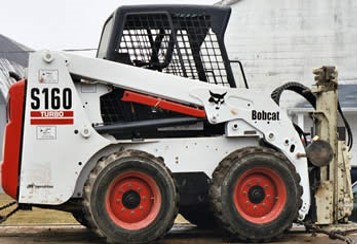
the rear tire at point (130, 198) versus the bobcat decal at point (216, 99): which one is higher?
the bobcat decal at point (216, 99)

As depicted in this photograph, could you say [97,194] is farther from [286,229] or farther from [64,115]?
[286,229]

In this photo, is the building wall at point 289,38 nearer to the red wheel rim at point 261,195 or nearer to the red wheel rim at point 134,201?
the red wheel rim at point 261,195

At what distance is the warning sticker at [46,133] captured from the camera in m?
6.71

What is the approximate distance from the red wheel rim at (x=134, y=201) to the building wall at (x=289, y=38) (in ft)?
56.6

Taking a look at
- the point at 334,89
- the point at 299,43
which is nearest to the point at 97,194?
the point at 334,89

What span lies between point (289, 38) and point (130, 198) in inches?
702

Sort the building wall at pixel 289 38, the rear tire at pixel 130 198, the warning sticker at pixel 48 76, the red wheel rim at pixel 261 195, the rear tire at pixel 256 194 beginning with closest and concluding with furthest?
the rear tire at pixel 130 198, the warning sticker at pixel 48 76, the rear tire at pixel 256 194, the red wheel rim at pixel 261 195, the building wall at pixel 289 38

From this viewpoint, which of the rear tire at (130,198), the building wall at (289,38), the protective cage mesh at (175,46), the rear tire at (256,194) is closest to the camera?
the rear tire at (130,198)

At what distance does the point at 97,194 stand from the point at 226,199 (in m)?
1.18

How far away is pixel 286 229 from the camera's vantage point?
7.13m

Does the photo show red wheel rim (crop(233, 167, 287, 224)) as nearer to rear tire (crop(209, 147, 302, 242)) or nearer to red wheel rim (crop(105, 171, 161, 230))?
rear tire (crop(209, 147, 302, 242))

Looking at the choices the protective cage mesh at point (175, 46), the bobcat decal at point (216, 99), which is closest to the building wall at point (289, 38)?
the protective cage mesh at point (175, 46)

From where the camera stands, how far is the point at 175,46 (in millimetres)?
7367

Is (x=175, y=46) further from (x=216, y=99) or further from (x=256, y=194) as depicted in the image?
(x=256, y=194)
